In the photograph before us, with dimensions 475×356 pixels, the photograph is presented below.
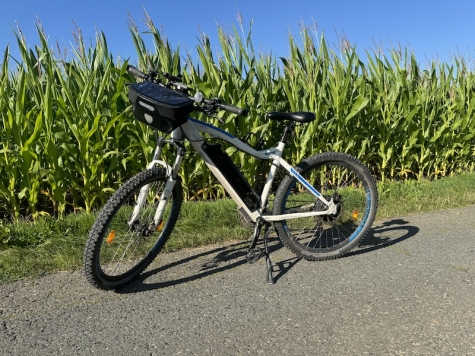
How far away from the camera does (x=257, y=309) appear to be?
97.6 inches

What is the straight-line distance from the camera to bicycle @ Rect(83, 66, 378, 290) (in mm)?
2535

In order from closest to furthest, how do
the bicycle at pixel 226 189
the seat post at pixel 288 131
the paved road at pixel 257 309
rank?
the paved road at pixel 257 309, the bicycle at pixel 226 189, the seat post at pixel 288 131

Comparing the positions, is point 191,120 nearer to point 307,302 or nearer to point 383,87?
point 307,302

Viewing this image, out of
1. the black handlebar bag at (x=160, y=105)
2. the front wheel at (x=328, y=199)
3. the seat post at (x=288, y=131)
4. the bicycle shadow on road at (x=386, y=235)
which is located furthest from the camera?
the bicycle shadow on road at (x=386, y=235)

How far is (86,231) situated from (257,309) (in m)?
1.86

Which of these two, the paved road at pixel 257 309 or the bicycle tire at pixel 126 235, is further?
the bicycle tire at pixel 126 235

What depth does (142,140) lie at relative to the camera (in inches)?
167

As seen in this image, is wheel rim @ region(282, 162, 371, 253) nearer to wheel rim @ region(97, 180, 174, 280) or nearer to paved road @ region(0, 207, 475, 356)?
paved road @ region(0, 207, 475, 356)

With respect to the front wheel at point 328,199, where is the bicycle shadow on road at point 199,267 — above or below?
below

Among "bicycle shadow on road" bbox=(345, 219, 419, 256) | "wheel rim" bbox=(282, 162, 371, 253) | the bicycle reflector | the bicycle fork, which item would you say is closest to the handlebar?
the bicycle fork

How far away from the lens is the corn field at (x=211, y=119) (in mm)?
3895

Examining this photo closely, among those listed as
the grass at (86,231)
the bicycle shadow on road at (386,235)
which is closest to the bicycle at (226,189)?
the bicycle shadow on road at (386,235)

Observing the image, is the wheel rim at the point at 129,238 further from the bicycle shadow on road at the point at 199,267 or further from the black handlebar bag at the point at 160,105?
the black handlebar bag at the point at 160,105

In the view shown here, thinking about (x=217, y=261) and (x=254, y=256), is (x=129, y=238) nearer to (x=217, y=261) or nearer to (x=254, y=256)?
(x=217, y=261)
